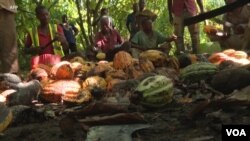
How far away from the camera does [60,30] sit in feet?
27.8

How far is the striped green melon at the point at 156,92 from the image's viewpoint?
4.01 meters

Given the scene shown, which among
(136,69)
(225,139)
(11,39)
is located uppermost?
(11,39)

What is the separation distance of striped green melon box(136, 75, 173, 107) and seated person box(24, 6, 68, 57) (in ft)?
12.9

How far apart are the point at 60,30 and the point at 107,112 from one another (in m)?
5.08

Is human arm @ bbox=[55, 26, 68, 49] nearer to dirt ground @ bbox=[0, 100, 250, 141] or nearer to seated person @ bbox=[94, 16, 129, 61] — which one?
seated person @ bbox=[94, 16, 129, 61]

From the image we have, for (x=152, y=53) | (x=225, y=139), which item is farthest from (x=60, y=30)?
(x=225, y=139)

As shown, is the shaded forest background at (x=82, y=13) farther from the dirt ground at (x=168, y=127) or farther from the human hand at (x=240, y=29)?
the dirt ground at (x=168, y=127)

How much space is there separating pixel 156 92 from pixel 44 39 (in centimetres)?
431

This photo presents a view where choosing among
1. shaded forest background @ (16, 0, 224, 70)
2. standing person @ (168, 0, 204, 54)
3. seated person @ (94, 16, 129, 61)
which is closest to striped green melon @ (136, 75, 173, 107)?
standing person @ (168, 0, 204, 54)

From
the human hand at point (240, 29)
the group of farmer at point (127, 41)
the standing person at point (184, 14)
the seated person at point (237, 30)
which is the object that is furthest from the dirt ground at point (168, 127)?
the standing person at point (184, 14)

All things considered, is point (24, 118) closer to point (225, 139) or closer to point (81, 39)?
point (225, 139)

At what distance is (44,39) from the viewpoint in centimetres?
793

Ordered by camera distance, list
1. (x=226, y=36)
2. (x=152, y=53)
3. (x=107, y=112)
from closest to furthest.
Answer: (x=107, y=112), (x=152, y=53), (x=226, y=36)

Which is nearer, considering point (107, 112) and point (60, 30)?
point (107, 112)
